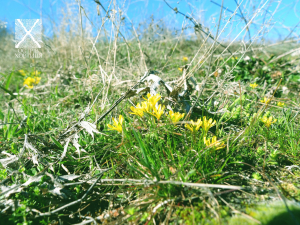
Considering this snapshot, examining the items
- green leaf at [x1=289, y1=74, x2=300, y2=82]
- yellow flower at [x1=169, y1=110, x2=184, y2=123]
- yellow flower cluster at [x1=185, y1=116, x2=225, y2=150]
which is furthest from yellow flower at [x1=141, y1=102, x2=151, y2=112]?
green leaf at [x1=289, y1=74, x2=300, y2=82]

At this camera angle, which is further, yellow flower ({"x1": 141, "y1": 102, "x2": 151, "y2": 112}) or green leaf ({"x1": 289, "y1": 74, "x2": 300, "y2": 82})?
green leaf ({"x1": 289, "y1": 74, "x2": 300, "y2": 82})

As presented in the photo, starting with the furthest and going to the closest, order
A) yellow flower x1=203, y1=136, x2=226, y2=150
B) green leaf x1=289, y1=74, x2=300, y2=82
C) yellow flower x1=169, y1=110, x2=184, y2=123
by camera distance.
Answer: green leaf x1=289, y1=74, x2=300, y2=82
yellow flower x1=169, y1=110, x2=184, y2=123
yellow flower x1=203, y1=136, x2=226, y2=150

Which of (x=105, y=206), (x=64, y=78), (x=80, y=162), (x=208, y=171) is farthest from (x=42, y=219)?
(x=64, y=78)

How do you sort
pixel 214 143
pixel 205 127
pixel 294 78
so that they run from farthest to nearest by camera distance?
1. pixel 294 78
2. pixel 205 127
3. pixel 214 143

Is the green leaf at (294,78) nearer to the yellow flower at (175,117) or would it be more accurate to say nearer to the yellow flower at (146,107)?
the yellow flower at (175,117)

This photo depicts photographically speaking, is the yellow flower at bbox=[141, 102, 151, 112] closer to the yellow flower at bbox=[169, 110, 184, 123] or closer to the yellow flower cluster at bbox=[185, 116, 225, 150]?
the yellow flower at bbox=[169, 110, 184, 123]

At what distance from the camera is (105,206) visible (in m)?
1.30

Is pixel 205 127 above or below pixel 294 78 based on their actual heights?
below

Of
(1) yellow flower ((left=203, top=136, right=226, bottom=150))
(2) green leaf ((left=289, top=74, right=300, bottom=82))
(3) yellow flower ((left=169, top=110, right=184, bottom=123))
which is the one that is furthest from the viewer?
(2) green leaf ((left=289, top=74, right=300, bottom=82))

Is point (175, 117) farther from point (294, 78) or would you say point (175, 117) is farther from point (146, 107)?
point (294, 78)

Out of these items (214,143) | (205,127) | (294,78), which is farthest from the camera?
(294,78)

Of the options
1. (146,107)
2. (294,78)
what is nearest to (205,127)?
(146,107)

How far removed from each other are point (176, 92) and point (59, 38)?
4.87 meters

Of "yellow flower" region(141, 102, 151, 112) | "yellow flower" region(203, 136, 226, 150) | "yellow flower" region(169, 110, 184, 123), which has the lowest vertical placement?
"yellow flower" region(203, 136, 226, 150)
